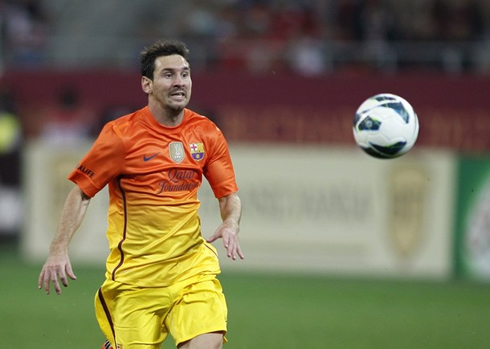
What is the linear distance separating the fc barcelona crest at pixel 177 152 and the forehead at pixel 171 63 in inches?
18.0

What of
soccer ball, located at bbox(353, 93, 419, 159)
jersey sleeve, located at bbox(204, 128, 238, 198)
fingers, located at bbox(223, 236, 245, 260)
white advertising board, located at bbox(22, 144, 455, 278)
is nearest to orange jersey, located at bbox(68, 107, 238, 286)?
jersey sleeve, located at bbox(204, 128, 238, 198)

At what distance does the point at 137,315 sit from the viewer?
19.3ft

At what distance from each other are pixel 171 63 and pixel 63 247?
1.21 m

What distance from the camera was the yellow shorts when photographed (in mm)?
5805

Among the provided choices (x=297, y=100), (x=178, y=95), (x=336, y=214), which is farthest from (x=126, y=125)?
(x=297, y=100)

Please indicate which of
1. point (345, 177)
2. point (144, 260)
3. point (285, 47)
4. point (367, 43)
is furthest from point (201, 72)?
point (144, 260)

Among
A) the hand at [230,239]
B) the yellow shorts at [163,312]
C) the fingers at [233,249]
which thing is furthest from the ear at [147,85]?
the yellow shorts at [163,312]

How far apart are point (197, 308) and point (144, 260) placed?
0.42 metres

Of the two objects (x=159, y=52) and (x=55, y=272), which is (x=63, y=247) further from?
(x=159, y=52)

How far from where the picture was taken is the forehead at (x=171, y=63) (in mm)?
5902

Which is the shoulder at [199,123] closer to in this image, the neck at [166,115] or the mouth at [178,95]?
the neck at [166,115]

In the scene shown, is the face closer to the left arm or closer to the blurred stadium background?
the left arm

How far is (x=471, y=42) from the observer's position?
1686 centimetres

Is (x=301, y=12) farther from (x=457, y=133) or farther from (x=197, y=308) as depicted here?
(x=197, y=308)
